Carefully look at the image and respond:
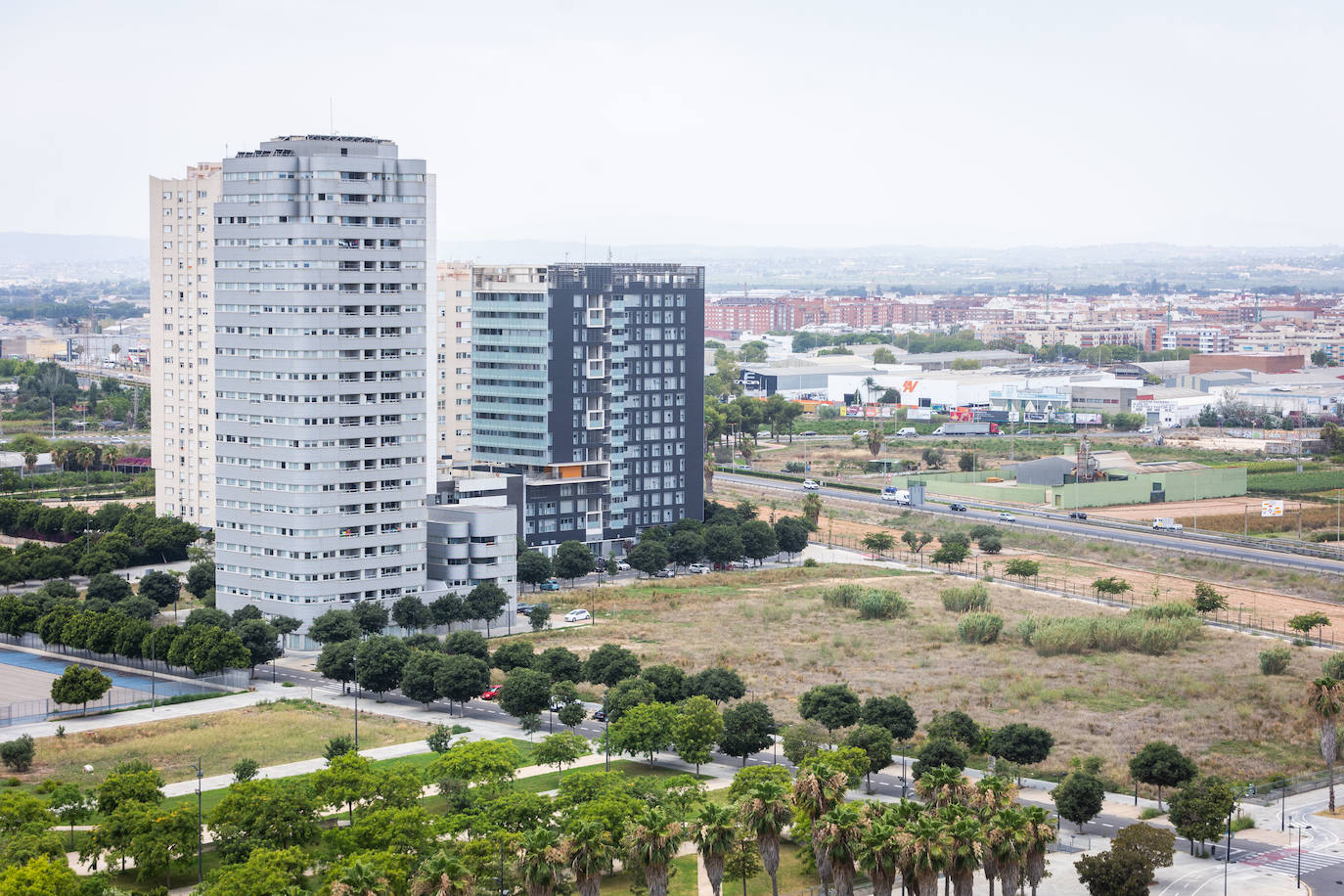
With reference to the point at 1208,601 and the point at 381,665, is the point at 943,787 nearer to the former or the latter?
the point at 381,665

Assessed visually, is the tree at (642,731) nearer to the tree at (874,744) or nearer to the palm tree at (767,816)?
the tree at (874,744)

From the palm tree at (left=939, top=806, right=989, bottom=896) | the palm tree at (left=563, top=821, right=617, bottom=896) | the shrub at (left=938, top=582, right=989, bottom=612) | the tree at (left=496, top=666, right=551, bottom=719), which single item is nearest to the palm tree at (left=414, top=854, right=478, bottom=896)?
the palm tree at (left=563, top=821, right=617, bottom=896)

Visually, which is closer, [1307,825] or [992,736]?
[1307,825]

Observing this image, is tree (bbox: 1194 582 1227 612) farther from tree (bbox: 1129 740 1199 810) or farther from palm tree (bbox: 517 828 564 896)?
palm tree (bbox: 517 828 564 896)

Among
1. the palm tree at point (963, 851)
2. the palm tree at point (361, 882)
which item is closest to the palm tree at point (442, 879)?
the palm tree at point (361, 882)

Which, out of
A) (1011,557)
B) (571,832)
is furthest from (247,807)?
(1011,557)

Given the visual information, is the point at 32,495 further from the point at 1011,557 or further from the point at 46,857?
the point at 46,857

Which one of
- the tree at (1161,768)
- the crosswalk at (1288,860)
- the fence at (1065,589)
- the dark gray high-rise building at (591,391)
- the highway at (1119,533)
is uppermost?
the dark gray high-rise building at (591,391)
